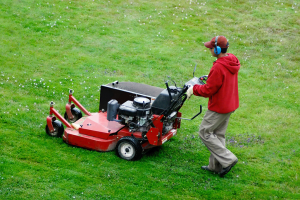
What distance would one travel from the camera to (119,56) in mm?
11570

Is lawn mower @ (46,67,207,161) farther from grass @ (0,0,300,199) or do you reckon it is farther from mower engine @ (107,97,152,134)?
grass @ (0,0,300,199)

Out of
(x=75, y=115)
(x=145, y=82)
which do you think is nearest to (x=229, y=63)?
(x=75, y=115)

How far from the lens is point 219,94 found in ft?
→ 19.3

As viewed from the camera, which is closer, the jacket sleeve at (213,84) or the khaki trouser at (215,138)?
the jacket sleeve at (213,84)

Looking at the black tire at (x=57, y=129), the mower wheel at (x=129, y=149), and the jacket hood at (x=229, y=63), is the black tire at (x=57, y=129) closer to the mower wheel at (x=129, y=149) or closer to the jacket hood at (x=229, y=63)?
the mower wheel at (x=129, y=149)

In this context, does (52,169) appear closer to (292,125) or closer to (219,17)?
(292,125)

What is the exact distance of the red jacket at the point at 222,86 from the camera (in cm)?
578

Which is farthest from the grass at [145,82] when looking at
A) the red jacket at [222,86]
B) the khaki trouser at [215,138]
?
the red jacket at [222,86]

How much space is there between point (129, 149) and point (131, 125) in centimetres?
42

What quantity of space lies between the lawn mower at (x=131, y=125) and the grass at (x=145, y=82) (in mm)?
224

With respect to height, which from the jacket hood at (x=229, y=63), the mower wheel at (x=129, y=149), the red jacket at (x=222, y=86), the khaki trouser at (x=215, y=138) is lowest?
the mower wheel at (x=129, y=149)

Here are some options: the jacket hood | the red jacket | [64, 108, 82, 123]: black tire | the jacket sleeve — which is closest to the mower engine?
the red jacket

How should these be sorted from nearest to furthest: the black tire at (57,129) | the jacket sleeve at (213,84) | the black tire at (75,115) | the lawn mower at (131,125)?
1. the jacket sleeve at (213,84)
2. the lawn mower at (131,125)
3. the black tire at (57,129)
4. the black tire at (75,115)

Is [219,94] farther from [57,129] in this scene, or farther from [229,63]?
[57,129]
